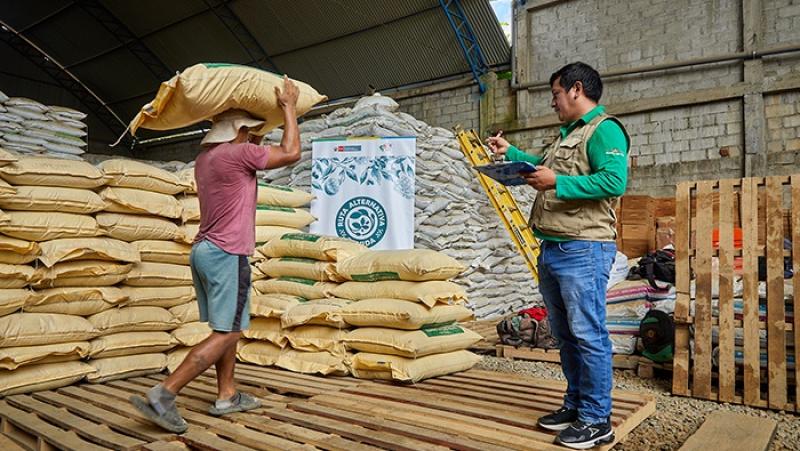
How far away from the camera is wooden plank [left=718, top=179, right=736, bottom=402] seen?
3062 millimetres

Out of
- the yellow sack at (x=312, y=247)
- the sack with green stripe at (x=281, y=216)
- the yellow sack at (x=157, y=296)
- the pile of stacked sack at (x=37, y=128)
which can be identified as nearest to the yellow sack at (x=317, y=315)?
the yellow sack at (x=312, y=247)

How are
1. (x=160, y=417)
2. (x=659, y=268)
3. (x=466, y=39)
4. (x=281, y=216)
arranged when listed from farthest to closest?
1. (x=466, y=39)
2. (x=659, y=268)
3. (x=281, y=216)
4. (x=160, y=417)

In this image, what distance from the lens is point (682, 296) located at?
3.25 meters

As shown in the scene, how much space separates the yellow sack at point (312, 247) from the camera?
3.57m

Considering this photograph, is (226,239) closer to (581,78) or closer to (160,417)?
(160,417)

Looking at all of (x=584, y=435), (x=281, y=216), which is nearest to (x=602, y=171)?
(x=584, y=435)

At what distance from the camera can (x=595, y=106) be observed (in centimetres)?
217

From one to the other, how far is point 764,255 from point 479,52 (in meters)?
7.86

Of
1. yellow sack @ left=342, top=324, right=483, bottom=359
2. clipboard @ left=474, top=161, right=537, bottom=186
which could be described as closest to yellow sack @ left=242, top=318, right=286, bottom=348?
yellow sack @ left=342, top=324, right=483, bottom=359

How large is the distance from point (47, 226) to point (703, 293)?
3.60 m

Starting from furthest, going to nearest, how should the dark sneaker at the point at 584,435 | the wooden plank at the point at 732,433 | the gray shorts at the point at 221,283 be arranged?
the gray shorts at the point at 221,283 → the wooden plank at the point at 732,433 → the dark sneaker at the point at 584,435

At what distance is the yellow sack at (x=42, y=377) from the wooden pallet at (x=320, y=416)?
0.17 feet

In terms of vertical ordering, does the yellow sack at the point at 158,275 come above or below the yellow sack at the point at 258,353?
above

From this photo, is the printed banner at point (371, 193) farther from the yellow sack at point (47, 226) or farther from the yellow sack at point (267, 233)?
the yellow sack at point (47, 226)
